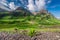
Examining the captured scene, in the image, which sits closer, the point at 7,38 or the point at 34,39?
the point at 7,38

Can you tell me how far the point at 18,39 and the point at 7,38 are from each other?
0.67m

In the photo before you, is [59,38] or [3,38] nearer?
[3,38]

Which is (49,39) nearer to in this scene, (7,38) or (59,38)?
(59,38)

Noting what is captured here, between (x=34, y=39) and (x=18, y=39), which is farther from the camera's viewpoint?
(x=34, y=39)

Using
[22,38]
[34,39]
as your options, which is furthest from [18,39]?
[34,39]

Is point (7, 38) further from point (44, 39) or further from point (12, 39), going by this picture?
point (44, 39)

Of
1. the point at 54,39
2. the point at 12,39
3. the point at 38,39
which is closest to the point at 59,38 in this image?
the point at 54,39

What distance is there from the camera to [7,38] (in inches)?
448

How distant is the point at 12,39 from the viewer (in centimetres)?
1127

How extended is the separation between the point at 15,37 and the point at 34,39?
1.39 metres

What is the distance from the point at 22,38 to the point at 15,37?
1.44 feet

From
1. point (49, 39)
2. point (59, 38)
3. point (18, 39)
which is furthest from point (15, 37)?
point (59, 38)

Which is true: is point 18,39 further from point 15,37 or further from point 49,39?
point 49,39

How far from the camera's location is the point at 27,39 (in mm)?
11641
